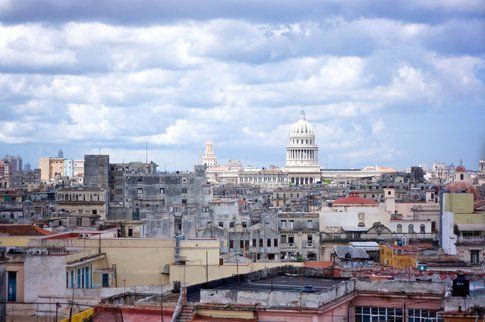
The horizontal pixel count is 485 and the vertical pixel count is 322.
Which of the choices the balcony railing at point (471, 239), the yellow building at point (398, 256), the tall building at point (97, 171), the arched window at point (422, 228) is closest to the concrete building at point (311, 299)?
the yellow building at point (398, 256)

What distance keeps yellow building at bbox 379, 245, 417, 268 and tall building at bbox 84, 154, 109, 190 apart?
4023cm

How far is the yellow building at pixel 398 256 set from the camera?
39612 mm

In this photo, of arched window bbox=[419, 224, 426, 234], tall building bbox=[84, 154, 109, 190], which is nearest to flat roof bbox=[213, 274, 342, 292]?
arched window bbox=[419, 224, 426, 234]

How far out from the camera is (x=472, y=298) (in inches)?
736

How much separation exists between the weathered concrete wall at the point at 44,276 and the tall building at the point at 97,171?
58007 millimetres

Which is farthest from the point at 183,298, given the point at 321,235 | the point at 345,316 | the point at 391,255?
the point at 321,235

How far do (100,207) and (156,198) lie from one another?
3929 mm

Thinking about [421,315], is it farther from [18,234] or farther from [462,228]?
[462,228]

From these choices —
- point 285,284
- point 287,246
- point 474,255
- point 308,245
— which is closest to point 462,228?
point 474,255

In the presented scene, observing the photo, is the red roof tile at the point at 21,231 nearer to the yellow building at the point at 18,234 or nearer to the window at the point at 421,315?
the yellow building at the point at 18,234

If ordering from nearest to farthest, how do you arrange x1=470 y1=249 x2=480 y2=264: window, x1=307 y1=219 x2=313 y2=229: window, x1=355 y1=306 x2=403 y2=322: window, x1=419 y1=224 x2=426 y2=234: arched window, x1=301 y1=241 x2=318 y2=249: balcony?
x1=355 y1=306 x2=403 y2=322: window
x1=470 y1=249 x2=480 y2=264: window
x1=301 y1=241 x2=318 y2=249: balcony
x1=419 y1=224 x2=426 y2=234: arched window
x1=307 y1=219 x2=313 y2=229: window

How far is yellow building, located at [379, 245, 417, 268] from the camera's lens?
3961 centimetres

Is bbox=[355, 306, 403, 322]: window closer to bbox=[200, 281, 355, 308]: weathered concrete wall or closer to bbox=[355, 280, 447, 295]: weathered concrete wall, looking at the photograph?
bbox=[355, 280, 447, 295]: weathered concrete wall

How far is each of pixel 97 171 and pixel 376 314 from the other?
6684 centimetres
